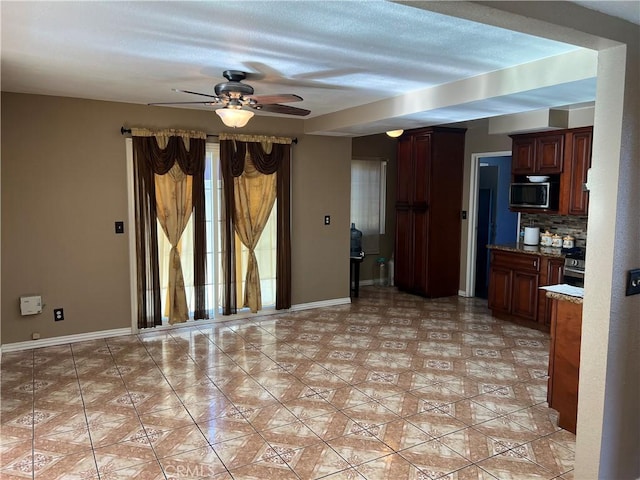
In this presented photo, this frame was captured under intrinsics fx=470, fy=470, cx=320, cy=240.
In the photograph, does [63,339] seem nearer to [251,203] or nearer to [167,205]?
[167,205]

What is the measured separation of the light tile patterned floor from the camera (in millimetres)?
2697

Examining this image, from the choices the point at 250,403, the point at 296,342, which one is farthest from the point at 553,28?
the point at 296,342

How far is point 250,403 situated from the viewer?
11.3 feet

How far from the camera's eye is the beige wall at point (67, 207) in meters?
4.42

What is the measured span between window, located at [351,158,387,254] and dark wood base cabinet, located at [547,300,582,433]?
445 centimetres

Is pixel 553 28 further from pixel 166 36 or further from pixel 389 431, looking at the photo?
pixel 389 431

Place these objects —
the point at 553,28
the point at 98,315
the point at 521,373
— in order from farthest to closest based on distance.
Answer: the point at 98,315 < the point at 521,373 < the point at 553,28

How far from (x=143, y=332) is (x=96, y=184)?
1641 mm

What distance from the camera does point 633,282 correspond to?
89.8 inches

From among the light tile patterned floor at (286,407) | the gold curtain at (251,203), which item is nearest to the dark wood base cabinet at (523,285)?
the light tile patterned floor at (286,407)

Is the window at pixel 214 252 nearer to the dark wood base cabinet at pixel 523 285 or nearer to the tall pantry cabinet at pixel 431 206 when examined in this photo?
the tall pantry cabinet at pixel 431 206

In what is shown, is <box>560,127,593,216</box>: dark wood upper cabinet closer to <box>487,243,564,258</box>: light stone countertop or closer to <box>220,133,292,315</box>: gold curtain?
<box>487,243,564,258</box>: light stone countertop

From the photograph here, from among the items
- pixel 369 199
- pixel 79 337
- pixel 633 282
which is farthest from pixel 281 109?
pixel 369 199

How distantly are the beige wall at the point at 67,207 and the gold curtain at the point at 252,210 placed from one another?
700 mm
